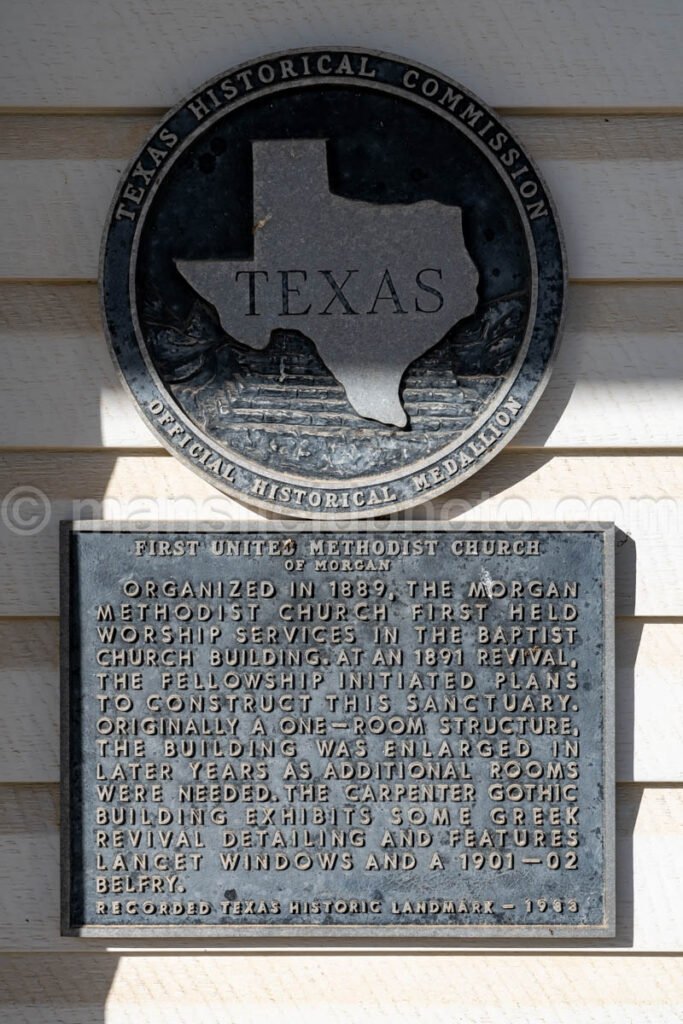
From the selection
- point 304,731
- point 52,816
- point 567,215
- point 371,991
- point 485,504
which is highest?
point 567,215

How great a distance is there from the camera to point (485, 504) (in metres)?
3.25

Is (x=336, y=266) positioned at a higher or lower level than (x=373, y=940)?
higher

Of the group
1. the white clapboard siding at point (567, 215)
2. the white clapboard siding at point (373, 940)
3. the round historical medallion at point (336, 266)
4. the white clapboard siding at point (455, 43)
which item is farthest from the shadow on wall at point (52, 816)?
the white clapboard siding at point (455, 43)

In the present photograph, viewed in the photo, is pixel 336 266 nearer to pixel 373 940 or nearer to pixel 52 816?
pixel 52 816

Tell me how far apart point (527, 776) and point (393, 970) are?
641 mm

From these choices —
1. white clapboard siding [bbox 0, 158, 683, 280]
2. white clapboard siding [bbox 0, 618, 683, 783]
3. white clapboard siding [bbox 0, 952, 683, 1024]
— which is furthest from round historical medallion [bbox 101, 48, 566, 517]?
white clapboard siding [bbox 0, 952, 683, 1024]

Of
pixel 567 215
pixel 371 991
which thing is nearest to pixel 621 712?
pixel 371 991

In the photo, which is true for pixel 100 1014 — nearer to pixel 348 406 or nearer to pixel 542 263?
pixel 348 406

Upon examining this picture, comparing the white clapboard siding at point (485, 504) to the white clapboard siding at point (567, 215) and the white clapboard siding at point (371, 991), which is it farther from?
the white clapboard siding at point (371, 991)

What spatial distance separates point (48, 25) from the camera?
3193 mm

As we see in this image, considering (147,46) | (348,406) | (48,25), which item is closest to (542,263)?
(348,406)

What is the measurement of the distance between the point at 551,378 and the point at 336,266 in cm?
65

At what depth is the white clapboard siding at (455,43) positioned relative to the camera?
10.4 feet

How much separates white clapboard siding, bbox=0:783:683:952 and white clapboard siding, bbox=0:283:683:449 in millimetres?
1012
